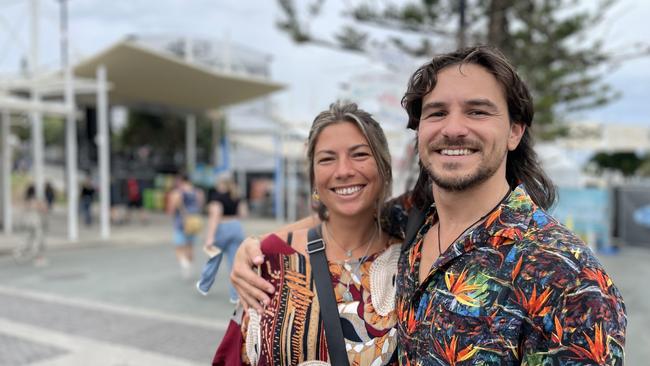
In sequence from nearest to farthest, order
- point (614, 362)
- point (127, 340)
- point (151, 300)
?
1. point (614, 362)
2. point (127, 340)
3. point (151, 300)

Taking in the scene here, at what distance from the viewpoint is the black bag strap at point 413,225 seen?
5.11 ft

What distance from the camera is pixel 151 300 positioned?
668 centimetres

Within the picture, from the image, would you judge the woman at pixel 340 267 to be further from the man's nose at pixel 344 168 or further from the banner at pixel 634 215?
the banner at pixel 634 215

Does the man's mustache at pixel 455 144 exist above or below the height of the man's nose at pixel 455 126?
below

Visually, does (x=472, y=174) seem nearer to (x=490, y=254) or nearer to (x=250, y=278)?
(x=490, y=254)

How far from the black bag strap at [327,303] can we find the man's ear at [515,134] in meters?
0.70

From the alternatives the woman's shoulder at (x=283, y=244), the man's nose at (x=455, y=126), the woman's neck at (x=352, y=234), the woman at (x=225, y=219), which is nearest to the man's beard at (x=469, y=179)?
the man's nose at (x=455, y=126)

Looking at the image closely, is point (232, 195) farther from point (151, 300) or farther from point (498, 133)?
point (498, 133)

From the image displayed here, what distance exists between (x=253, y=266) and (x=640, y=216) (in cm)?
1226

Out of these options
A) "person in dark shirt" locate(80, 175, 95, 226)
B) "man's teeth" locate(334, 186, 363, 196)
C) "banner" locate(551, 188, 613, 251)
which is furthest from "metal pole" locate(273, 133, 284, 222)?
"man's teeth" locate(334, 186, 363, 196)

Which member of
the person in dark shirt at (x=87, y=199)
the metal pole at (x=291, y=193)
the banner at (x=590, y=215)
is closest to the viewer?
the banner at (x=590, y=215)

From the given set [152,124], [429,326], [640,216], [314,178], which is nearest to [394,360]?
[429,326]

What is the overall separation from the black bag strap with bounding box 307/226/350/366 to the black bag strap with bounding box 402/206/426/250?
0.28m

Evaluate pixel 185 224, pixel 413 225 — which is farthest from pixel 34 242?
pixel 413 225
